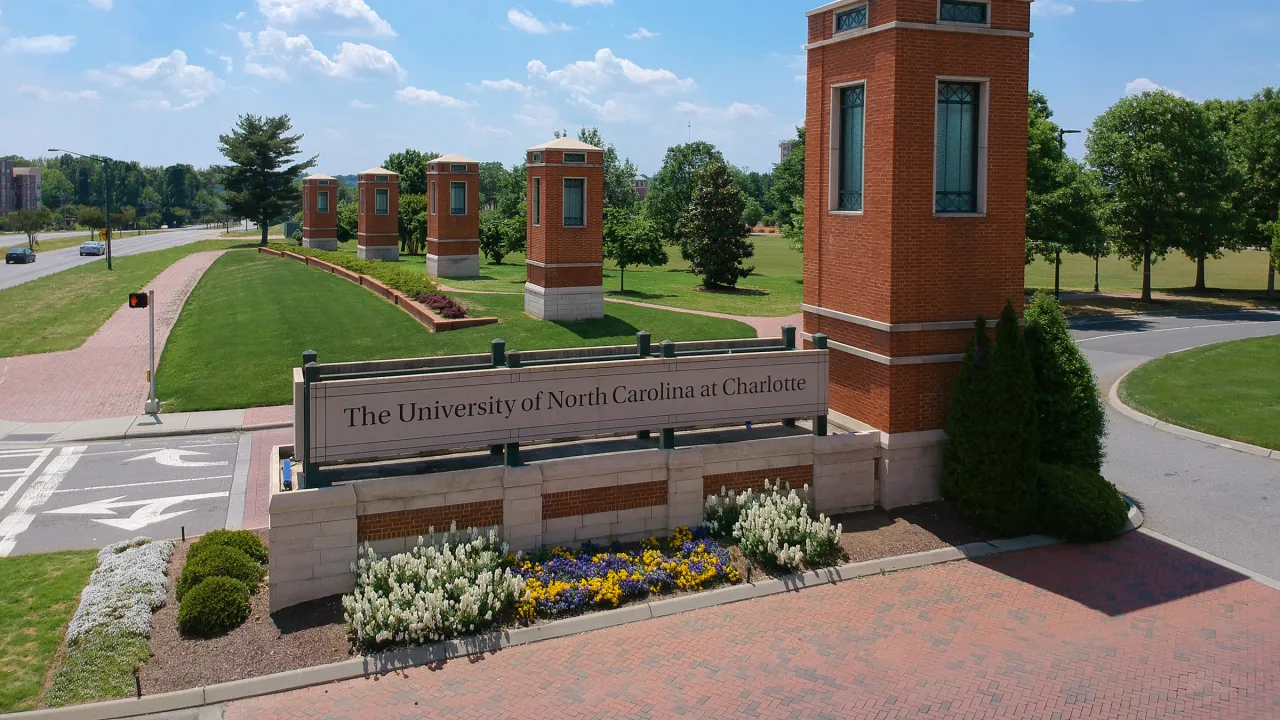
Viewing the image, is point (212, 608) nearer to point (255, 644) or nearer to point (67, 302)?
point (255, 644)

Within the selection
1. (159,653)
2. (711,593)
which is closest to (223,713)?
(159,653)

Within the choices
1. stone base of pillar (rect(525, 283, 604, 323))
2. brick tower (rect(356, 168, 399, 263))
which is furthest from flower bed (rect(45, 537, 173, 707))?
brick tower (rect(356, 168, 399, 263))

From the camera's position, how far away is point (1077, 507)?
14.1 m

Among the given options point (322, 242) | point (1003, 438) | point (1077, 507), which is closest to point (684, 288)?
point (322, 242)

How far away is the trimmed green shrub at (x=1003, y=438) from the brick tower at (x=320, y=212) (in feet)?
179

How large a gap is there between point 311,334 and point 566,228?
8.94 metres

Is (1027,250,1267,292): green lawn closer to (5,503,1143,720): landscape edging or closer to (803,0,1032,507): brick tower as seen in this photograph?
(803,0,1032,507): brick tower

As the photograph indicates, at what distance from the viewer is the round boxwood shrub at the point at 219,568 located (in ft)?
39.5

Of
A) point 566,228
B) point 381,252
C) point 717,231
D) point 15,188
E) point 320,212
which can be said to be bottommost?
point 381,252

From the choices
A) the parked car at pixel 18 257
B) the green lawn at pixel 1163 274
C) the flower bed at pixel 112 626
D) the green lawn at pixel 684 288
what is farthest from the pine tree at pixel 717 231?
the parked car at pixel 18 257

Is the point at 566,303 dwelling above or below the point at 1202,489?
above

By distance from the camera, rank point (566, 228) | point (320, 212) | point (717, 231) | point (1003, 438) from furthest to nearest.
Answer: point (320, 212) → point (717, 231) → point (566, 228) → point (1003, 438)

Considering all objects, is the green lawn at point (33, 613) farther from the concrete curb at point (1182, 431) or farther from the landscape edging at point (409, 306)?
the concrete curb at point (1182, 431)

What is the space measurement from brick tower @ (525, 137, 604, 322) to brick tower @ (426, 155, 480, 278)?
1271 cm
